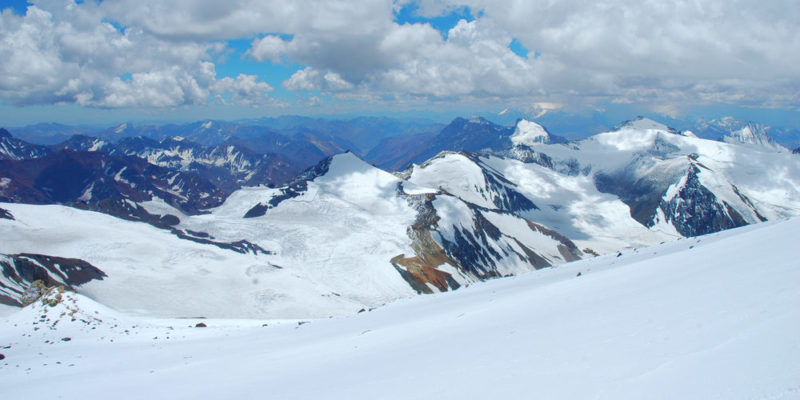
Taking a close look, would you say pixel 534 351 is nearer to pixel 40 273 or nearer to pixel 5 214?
pixel 40 273

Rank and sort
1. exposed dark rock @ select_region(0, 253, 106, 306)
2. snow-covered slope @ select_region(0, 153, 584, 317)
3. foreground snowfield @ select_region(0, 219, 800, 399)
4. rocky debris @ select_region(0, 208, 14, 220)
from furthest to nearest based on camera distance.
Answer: rocky debris @ select_region(0, 208, 14, 220)
snow-covered slope @ select_region(0, 153, 584, 317)
exposed dark rock @ select_region(0, 253, 106, 306)
foreground snowfield @ select_region(0, 219, 800, 399)

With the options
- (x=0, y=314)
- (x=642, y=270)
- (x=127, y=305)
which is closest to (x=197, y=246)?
(x=127, y=305)

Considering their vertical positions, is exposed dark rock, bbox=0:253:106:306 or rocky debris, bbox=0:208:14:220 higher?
rocky debris, bbox=0:208:14:220

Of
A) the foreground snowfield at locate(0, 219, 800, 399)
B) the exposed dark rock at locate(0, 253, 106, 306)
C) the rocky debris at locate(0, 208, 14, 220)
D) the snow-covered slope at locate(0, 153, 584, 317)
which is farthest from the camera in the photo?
the rocky debris at locate(0, 208, 14, 220)

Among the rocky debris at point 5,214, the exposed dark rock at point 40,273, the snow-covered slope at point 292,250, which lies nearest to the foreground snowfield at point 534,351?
the exposed dark rock at point 40,273

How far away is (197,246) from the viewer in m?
93.3

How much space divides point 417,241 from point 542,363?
11055 centimetres

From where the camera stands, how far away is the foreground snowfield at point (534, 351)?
25.4ft

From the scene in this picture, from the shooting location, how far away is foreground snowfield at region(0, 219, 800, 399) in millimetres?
7734

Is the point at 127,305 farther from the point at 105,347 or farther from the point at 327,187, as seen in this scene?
the point at 327,187

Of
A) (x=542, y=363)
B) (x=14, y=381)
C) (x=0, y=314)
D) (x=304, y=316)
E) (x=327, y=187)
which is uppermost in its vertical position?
(x=327, y=187)

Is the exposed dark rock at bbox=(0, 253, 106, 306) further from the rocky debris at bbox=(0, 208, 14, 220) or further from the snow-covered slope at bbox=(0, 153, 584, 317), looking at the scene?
the rocky debris at bbox=(0, 208, 14, 220)

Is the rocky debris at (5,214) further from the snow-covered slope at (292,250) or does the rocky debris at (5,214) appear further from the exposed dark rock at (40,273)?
the exposed dark rock at (40,273)

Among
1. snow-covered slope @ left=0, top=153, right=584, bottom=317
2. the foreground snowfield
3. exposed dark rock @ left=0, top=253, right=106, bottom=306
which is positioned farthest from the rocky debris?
the foreground snowfield
